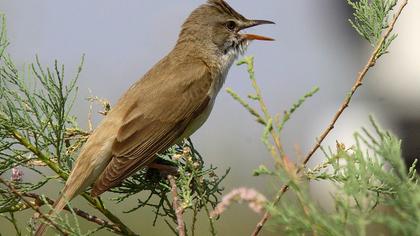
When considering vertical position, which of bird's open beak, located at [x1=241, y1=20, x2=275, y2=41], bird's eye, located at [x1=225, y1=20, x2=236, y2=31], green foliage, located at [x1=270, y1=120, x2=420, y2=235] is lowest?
green foliage, located at [x1=270, y1=120, x2=420, y2=235]

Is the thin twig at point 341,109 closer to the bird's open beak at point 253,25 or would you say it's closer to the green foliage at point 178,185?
the green foliage at point 178,185

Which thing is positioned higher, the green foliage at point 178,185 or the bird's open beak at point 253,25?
the bird's open beak at point 253,25

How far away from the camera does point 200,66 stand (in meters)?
4.96

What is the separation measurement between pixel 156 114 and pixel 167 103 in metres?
0.14

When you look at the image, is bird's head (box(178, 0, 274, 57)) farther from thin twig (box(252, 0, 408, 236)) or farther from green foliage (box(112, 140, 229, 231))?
thin twig (box(252, 0, 408, 236))

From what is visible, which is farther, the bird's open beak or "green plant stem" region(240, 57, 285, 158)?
the bird's open beak

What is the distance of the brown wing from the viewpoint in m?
3.99

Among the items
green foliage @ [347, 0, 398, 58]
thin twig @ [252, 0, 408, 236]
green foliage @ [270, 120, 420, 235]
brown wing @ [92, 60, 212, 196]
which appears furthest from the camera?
brown wing @ [92, 60, 212, 196]

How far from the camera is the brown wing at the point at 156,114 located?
13.1ft

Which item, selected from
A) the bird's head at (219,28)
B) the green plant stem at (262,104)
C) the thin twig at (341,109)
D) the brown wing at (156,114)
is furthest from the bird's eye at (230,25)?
the green plant stem at (262,104)

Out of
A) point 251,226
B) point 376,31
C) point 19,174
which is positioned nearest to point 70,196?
point 19,174

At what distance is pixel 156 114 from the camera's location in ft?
14.6

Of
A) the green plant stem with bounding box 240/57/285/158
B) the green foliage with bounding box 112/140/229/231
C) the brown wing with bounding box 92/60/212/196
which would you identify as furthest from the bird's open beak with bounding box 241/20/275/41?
the green plant stem with bounding box 240/57/285/158

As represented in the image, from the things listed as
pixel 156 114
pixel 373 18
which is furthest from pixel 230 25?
pixel 373 18
